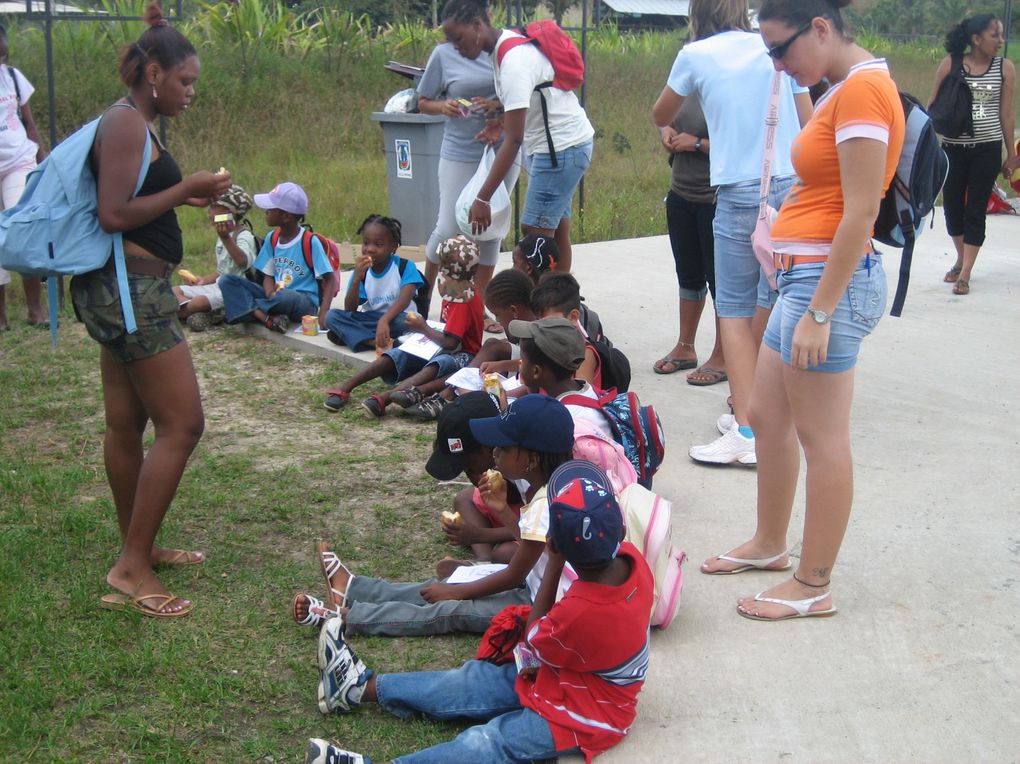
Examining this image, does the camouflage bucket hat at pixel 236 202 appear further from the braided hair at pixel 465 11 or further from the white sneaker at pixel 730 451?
the white sneaker at pixel 730 451

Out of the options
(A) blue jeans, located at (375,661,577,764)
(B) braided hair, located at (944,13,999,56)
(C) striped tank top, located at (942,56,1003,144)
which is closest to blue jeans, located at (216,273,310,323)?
(A) blue jeans, located at (375,661,577,764)

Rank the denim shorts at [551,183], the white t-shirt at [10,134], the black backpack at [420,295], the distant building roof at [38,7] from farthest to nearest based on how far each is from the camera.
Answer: the distant building roof at [38,7]
the white t-shirt at [10,134]
the black backpack at [420,295]
the denim shorts at [551,183]

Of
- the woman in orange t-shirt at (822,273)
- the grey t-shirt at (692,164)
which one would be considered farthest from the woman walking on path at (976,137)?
the woman in orange t-shirt at (822,273)

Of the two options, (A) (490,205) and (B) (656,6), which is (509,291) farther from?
(B) (656,6)

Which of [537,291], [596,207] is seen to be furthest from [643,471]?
[596,207]

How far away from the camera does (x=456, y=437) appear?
3.63 m

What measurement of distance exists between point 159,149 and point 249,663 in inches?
62.8

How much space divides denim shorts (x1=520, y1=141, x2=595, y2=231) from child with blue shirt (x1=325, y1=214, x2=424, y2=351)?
747mm

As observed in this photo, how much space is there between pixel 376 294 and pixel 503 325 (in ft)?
5.09

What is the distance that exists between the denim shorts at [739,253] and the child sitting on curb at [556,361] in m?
1.07

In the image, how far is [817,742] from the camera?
9.36 feet

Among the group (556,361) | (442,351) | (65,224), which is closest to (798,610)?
(556,361)

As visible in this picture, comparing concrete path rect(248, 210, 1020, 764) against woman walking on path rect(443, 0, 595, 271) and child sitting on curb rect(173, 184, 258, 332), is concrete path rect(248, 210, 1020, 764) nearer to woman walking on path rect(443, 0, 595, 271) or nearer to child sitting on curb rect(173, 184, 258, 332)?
woman walking on path rect(443, 0, 595, 271)

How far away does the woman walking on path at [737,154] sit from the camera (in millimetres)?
4551
